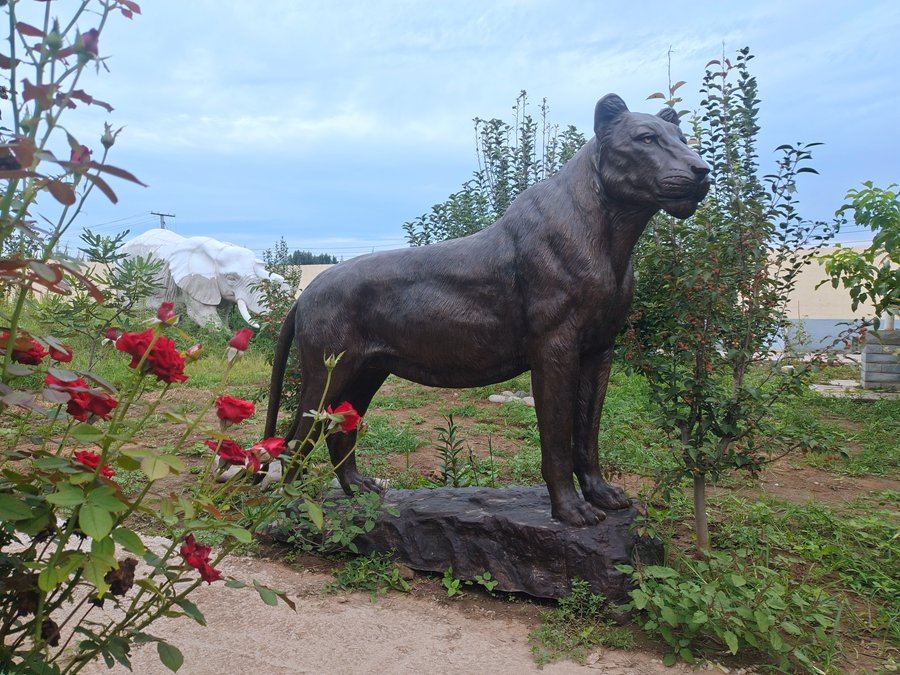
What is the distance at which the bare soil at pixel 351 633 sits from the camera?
104 inches

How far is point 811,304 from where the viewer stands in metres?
15.7

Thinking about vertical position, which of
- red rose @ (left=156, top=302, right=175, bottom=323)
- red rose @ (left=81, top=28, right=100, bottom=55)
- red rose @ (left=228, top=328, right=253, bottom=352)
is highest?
red rose @ (left=81, top=28, right=100, bottom=55)

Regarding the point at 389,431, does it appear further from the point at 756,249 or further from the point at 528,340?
the point at 756,249

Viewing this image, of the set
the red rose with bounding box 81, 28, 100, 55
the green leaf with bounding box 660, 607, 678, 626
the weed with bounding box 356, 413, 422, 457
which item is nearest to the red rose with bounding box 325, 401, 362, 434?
the red rose with bounding box 81, 28, 100, 55

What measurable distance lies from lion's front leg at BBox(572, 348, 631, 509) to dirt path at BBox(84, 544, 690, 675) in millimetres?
684

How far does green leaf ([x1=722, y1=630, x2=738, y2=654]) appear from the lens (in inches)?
98.8

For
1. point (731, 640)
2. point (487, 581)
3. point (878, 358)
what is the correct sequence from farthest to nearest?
point (878, 358)
point (487, 581)
point (731, 640)

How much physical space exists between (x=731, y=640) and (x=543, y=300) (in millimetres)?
1610

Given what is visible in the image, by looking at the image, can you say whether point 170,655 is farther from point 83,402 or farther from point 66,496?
point 83,402

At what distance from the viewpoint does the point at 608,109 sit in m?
3.05

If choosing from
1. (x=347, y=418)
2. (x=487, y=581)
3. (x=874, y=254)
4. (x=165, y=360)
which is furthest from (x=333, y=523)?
(x=874, y=254)

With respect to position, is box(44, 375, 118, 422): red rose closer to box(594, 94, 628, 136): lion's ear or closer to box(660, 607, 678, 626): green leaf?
box(660, 607, 678, 626): green leaf

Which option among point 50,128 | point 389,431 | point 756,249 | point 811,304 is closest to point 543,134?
point 389,431

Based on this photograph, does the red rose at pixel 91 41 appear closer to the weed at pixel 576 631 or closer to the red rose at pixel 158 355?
the red rose at pixel 158 355
